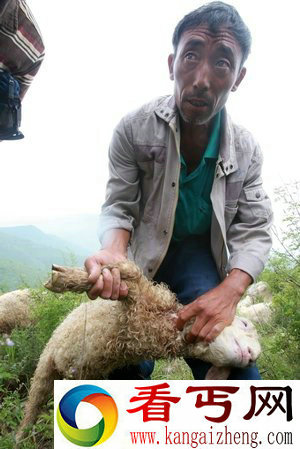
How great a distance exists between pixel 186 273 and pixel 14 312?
2.44 m

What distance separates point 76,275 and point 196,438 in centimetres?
82

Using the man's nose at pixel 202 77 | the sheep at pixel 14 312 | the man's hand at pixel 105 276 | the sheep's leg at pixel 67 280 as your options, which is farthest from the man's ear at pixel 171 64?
the sheep at pixel 14 312

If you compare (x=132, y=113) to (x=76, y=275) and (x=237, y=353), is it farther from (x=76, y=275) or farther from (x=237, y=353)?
(x=237, y=353)

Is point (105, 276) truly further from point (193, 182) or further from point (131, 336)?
point (193, 182)

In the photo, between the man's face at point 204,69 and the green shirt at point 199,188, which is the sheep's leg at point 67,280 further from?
the man's face at point 204,69

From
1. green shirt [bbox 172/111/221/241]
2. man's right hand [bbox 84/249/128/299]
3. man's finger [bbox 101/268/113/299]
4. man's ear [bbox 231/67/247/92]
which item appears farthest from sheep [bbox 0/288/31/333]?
man's ear [bbox 231/67/247/92]

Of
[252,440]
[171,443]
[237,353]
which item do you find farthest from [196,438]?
[237,353]

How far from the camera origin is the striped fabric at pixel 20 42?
1.86 metres

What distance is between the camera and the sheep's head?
2.04 metres

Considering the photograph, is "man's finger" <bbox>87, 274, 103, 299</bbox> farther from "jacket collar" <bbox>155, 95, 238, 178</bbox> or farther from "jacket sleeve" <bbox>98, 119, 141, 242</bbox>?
"jacket collar" <bbox>155, 95, 238, 178</bbox>

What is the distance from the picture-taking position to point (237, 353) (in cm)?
203

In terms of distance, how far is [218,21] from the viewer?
223 cm

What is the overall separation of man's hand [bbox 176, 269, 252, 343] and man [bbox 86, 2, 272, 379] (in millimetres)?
30

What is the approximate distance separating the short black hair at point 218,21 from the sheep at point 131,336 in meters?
1.26
